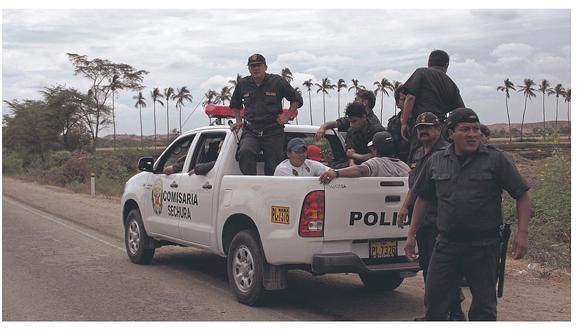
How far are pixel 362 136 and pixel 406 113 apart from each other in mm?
1051

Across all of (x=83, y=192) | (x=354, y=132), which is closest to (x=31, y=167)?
(x=83, y=192)

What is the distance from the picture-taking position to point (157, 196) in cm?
867

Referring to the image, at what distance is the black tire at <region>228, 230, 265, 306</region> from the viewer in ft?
21.0

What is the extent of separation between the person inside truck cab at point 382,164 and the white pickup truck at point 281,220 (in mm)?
103

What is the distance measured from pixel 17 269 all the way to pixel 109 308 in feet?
9.64

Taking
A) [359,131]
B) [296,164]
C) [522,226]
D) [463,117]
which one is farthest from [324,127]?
[522,226]

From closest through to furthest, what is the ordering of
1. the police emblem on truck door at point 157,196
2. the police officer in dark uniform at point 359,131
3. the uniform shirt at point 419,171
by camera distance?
1. the uniform shirt at point 419,171
2. the police officer in dark uniform at point 359,131
3. the police emblem on truck door at point 157,196

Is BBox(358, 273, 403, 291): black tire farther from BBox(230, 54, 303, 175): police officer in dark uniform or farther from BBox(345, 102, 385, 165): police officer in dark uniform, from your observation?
BBox(230, 54, 303, 175): police officer in dark uniform

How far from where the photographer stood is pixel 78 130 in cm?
5469

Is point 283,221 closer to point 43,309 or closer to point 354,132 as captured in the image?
point 354,132

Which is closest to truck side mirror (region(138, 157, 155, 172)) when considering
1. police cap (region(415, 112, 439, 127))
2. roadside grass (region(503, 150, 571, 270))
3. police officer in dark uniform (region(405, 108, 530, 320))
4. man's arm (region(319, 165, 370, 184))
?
man's arm (region(319, 165, 370, 184))

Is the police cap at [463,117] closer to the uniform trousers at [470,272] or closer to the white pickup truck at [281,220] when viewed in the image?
the uniform trousers at [470,272]

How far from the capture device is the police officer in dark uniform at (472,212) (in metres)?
4.48

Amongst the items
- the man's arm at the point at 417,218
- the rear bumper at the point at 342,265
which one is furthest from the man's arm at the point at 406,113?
the man's arm at the point at 417,218
